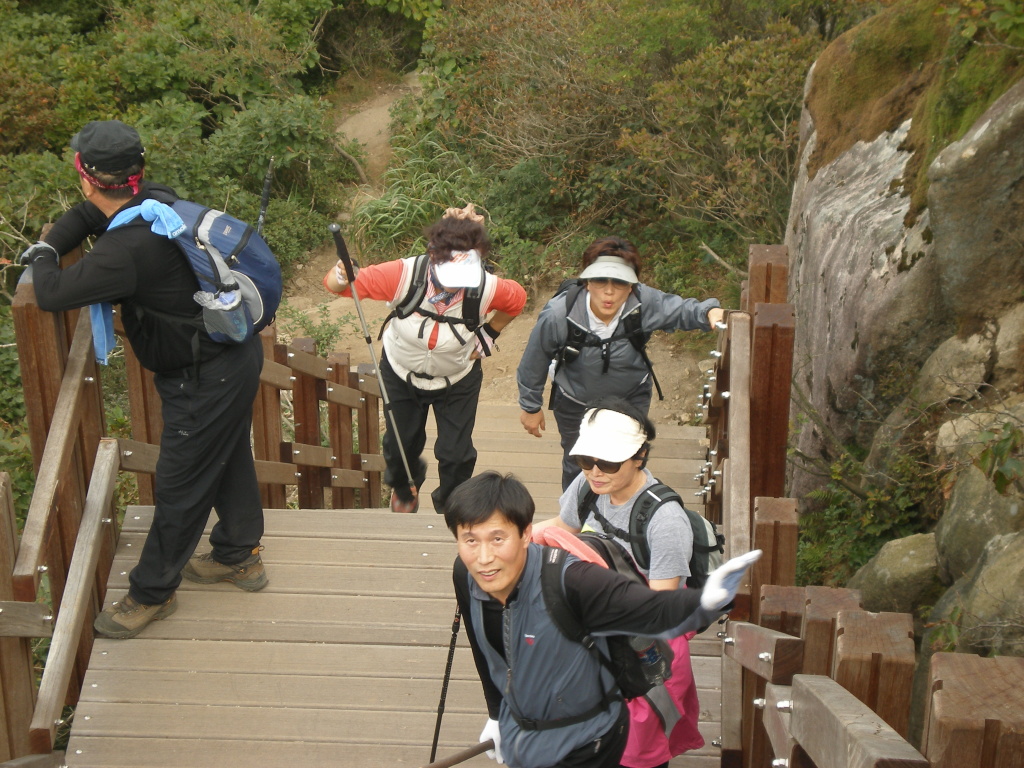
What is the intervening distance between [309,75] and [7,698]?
1334 centimetres

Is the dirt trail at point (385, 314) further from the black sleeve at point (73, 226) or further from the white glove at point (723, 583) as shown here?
the white glove at point (723, 583)

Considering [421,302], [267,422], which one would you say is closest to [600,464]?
[421,302]

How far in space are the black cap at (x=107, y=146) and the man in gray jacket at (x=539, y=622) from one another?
5.61 feet

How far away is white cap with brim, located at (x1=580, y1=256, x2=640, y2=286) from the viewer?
13.4ft

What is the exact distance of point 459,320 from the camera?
15.0 feet

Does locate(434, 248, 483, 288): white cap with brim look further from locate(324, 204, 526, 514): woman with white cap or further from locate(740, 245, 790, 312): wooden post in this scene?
locate(740, 245, 790, 312): wooden post

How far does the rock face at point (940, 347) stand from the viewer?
13.9ft

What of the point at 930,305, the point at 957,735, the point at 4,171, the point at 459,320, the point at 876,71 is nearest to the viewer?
the point at 957,735

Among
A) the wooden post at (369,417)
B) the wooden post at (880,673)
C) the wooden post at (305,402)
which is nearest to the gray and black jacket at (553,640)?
the wooden post at (880,673)

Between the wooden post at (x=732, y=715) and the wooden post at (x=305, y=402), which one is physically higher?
the wooden post at (x=305, y=402)

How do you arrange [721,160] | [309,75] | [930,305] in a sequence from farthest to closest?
[309,75] → [721,160] → [930,305]

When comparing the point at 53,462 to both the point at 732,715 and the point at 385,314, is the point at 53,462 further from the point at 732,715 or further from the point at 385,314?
the point at 385,314

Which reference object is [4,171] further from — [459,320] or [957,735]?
[957,735]

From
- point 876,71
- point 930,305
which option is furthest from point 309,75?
point 930,305
